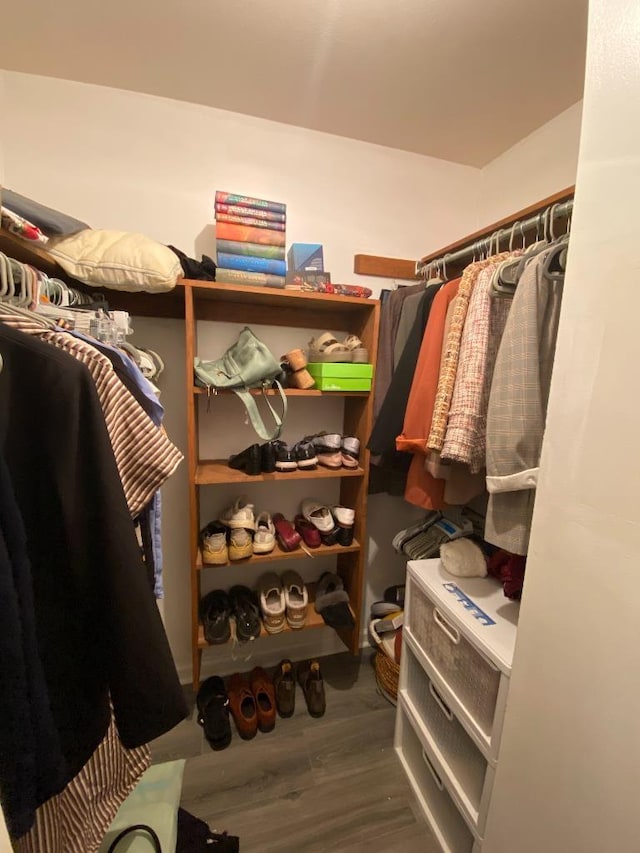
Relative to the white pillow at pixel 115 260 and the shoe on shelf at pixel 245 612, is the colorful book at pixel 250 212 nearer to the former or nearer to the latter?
the white pillow at pixel 115 260

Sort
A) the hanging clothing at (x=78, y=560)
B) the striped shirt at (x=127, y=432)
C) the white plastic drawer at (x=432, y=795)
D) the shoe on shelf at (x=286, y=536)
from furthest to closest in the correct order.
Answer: the shoe on shelf at (x=286, y=536), the white plastic drawer at (x=432, y=795), the striped shirt at (x=127, y=432), the hanging clothing at (x=78, y=560)

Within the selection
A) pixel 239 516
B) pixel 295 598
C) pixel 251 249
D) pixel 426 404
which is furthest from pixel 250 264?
pixel 295 598

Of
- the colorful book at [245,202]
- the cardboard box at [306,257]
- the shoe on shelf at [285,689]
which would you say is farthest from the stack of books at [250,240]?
the shoe on shelf at [285,689]

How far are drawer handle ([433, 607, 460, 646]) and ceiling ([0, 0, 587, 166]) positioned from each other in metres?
1.59

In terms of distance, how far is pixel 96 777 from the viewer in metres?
0.57

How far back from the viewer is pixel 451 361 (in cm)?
94

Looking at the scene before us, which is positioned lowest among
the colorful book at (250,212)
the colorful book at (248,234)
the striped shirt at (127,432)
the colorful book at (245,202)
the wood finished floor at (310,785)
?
the wood finished floor at (310,785)

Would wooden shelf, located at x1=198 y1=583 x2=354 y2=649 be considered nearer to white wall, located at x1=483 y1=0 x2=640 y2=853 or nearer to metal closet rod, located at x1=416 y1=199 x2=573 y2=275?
white wall, located at x1=483 y1=0 x2=640 y2=853

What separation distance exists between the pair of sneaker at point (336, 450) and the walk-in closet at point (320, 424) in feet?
0.04

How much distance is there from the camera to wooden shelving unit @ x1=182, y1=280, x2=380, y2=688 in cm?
113

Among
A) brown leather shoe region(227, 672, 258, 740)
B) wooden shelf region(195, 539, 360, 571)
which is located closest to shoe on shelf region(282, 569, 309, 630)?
wooden shelf region(195, 539, 360, 571)

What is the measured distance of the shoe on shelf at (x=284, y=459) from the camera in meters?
1.27

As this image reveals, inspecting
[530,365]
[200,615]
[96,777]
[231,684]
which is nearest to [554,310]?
[530,365]

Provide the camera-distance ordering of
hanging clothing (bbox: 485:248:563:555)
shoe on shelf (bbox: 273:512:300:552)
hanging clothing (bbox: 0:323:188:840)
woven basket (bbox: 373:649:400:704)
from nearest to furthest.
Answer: hanging clothing (bbox: 0:323:188:840)
hanging clothing (bbox: 485:248:563:555)
shoe on shelf (bbox: 273:512:300:552)
woven basket (bbox: 373:649:400:704)
